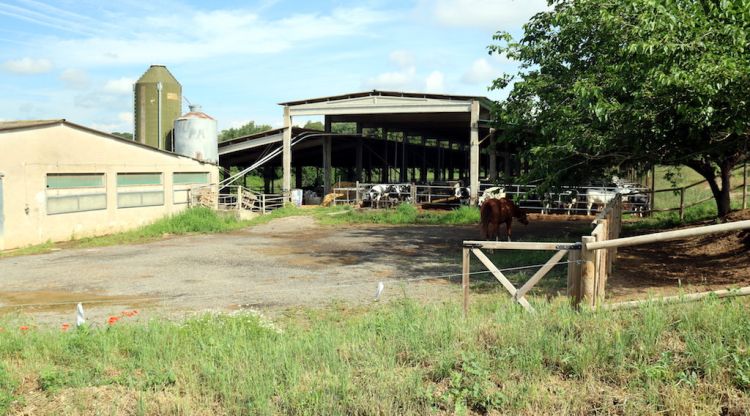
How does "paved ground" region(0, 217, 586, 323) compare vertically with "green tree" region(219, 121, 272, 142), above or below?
below

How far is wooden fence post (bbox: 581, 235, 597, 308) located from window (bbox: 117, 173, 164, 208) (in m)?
19.4

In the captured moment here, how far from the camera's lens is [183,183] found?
26.2m

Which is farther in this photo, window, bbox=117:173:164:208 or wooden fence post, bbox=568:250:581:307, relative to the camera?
window, bbox=117:173:164:208

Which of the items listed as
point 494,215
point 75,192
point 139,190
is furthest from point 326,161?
point 494,215

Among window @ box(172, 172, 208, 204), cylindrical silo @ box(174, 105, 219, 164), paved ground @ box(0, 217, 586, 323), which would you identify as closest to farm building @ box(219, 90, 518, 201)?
cylindrical silo @ box(174, 105, 219, 164)

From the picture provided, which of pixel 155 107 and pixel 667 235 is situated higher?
pixel 155 107

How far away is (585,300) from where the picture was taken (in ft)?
22.5

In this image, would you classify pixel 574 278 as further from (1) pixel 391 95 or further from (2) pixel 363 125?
(2) pixel 363 125

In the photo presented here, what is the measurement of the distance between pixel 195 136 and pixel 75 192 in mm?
9035

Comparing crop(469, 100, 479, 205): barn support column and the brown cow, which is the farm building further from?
the brown cow

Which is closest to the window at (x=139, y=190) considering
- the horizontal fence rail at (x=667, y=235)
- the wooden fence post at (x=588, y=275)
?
the wooden fence post at (x=588, y=275)

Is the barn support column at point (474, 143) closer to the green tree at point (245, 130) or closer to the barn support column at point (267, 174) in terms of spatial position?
the barn support column at point (267, 174)

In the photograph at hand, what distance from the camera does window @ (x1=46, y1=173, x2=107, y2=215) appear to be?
64.6 ft

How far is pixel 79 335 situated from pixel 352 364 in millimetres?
3274
